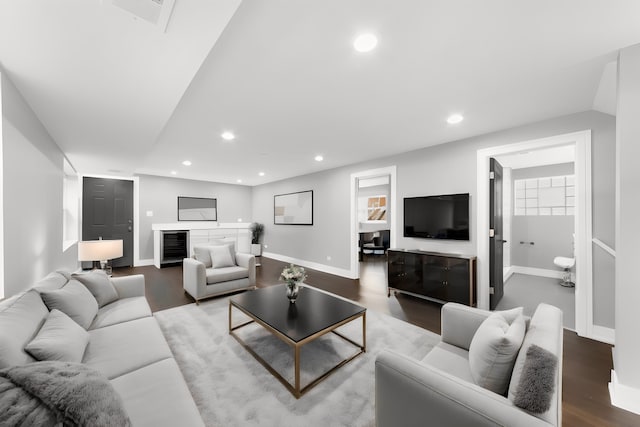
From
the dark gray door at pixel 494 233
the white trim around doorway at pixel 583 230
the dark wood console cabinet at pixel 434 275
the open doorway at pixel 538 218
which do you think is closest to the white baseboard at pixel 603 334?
the white trim around doorway at pixel 583 230

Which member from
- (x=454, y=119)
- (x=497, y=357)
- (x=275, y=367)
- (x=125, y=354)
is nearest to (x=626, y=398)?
(x=497, y=357)

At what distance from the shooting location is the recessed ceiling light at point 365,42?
1.51 metres

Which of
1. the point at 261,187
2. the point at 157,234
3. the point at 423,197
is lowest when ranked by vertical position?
the point at 157,234

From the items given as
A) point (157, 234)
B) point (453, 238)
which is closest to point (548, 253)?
point (453, 238)

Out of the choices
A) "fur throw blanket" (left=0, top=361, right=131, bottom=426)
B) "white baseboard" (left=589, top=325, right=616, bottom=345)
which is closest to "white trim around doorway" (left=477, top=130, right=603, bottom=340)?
"white baseboard" (left=589, top=325, right=616, bottom=345)

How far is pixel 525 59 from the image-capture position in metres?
1.74

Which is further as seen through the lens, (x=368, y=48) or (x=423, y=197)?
(x=423, y=197)

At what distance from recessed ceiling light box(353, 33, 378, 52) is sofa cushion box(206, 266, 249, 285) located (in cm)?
334

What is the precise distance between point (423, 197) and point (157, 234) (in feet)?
20.2

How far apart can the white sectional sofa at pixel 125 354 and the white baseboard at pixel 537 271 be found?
6.61 meters

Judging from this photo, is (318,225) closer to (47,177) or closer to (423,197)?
(423,197)

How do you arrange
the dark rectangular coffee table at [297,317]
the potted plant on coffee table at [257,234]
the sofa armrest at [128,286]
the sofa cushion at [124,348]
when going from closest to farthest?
the sofa cushion at [124,348], the dark rectangular coffee table at [297,317], the sofa armrest at [128,286], the potted plant on coffee table at [257,234]

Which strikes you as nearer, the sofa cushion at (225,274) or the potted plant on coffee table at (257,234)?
the sofa cushion at (225,274)

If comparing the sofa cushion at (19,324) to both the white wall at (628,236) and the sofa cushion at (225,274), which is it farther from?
the white wall at (628,236)
